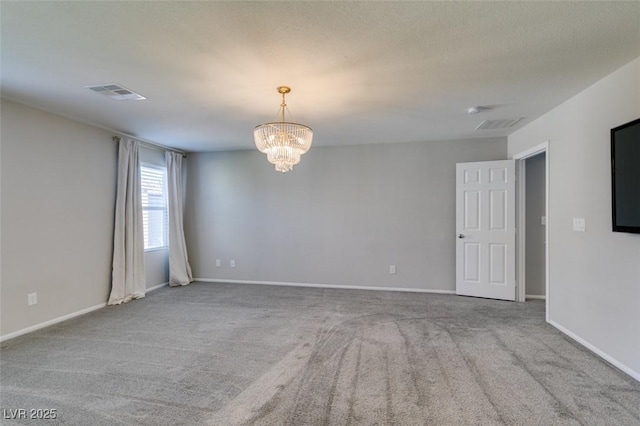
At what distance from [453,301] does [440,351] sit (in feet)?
5.81

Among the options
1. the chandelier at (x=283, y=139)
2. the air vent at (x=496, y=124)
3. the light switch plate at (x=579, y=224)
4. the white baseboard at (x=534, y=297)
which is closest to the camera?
the chandelier at (x=283, y=139)

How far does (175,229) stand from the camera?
5.32 m

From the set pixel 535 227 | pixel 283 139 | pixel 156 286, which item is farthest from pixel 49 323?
pixel 535 227

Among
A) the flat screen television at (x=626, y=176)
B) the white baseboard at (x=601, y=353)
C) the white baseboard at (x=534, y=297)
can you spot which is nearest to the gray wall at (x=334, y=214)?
the white baseboard at (x=534, y=297)

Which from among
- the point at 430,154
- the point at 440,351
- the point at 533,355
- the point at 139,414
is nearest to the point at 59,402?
the point at 139,414

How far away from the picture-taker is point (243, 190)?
5531 mm

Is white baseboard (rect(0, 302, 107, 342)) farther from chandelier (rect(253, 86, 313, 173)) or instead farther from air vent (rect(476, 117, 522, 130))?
air vent (rect(476, 117, 522, 130))

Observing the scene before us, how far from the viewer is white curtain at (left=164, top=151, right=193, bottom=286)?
5.27 meters

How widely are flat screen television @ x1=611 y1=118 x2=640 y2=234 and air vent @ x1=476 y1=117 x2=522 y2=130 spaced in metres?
1.46

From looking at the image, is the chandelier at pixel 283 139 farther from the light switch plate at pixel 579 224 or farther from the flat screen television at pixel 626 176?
the light switch plate at pixel 579 224

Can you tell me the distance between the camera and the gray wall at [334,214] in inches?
189

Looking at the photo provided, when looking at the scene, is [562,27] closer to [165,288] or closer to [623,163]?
[623,163]

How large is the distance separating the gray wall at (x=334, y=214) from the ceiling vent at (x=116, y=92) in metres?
2.58

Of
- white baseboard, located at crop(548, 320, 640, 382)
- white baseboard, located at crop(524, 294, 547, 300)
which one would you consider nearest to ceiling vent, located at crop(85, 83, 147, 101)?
white baseboard, located at crop(548, 320, 640, 382)
